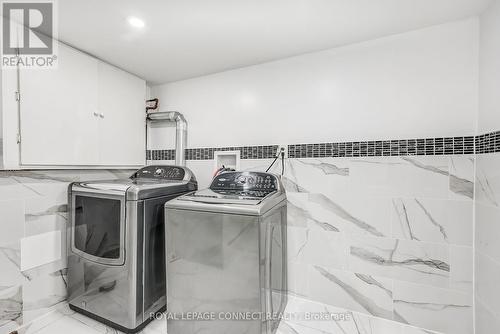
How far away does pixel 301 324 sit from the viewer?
4.58ft

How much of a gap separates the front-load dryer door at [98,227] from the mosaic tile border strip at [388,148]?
3.10ft

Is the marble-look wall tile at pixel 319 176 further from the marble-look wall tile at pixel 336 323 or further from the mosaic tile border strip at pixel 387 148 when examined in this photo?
the marble-look wall tile at pixel 336 323

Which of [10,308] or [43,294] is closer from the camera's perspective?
[10,308]

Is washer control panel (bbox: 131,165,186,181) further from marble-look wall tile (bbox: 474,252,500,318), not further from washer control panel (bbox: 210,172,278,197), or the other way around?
marble-look wall tile (bbox: 474,252,500,318)

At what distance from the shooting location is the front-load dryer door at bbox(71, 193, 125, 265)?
133 cm

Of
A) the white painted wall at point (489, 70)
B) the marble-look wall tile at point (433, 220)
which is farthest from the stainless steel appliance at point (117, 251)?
the white painted wall at point (489, 70)

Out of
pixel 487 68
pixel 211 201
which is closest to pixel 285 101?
pixel 211 201

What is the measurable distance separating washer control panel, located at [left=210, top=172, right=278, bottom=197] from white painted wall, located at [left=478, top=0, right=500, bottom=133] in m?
1.16

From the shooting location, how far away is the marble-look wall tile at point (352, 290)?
1400 mm

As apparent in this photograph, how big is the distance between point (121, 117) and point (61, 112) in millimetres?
469

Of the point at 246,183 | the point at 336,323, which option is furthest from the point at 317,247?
the point at 246,183

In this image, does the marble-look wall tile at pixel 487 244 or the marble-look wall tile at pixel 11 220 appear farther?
the marble-look wall tile at pixel 11 220

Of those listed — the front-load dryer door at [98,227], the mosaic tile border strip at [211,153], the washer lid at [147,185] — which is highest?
the mosaic tile border strip at [211,153]

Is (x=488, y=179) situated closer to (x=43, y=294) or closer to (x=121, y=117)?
(x=121, y=117)
